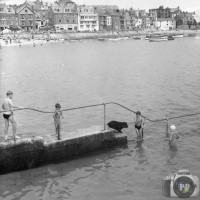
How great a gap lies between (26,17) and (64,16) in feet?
71.5

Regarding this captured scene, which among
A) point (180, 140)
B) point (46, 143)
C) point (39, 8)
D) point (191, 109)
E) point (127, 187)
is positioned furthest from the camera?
point (39, 8)

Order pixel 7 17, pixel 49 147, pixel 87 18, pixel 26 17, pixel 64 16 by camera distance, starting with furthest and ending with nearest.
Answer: pixel 87 18 < pixel 64 16 < pixel 26 17 < pixel 7 17 < pixel 49 147

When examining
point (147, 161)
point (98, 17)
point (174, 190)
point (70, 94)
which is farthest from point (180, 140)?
point (98, 17)

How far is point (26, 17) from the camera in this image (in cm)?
17062

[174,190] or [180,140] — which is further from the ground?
[174,190]

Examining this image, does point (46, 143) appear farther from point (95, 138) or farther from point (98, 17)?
point (98, 17)

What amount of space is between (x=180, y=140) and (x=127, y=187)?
6.25m

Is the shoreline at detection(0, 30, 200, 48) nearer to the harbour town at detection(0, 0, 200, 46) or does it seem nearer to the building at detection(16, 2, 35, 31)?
the harbour town at detection(0, 0, 200, 46)

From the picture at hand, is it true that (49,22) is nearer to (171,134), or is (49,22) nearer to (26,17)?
(26,17)

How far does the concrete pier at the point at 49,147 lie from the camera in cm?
1373

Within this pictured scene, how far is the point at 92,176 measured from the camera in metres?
13.7

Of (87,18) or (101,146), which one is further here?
(87,18)

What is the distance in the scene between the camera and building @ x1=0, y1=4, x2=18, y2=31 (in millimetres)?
165500

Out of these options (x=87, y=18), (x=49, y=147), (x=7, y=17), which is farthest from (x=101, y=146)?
(x=87, y=18)
